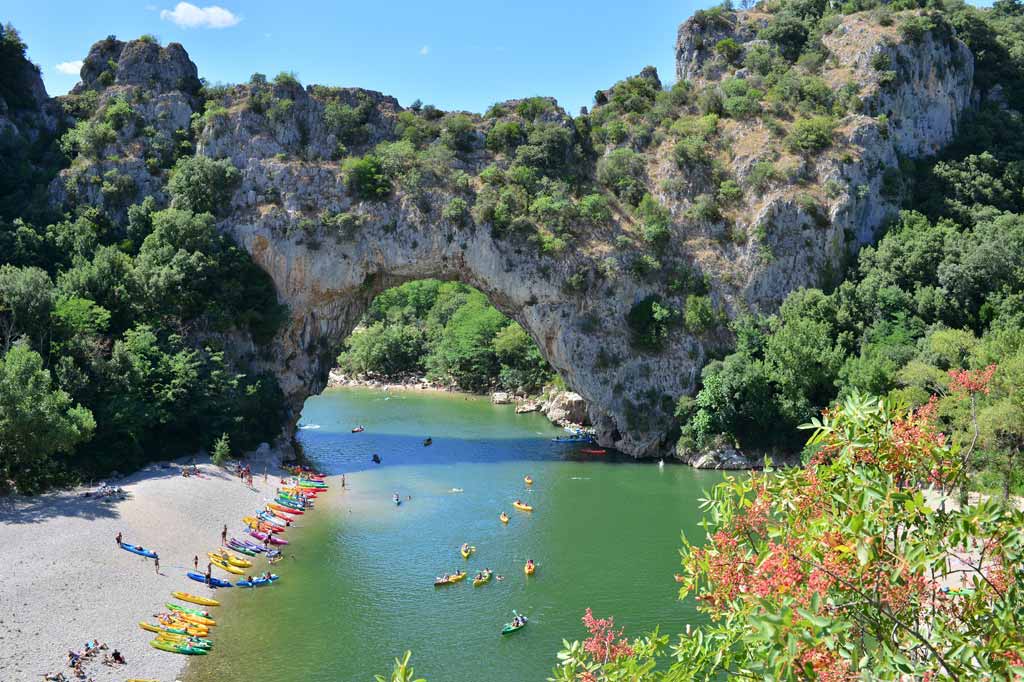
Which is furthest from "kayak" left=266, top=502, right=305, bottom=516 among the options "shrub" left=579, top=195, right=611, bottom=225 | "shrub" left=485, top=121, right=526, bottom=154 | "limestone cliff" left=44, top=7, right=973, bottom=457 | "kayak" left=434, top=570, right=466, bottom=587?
"shrub" left=485, top=121, right=526, bottom=154

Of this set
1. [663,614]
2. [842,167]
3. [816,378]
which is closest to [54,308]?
[663,614]

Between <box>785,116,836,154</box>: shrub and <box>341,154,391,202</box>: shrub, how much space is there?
30.8 metres

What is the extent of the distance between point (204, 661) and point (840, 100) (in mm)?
59000

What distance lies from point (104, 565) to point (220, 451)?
48.5 feet

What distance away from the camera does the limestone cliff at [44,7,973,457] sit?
5509 cm

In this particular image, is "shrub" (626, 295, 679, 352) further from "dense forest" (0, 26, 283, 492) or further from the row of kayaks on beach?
"dense forest" (0, 26, 283, 492)

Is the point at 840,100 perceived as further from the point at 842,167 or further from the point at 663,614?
the point at 663,614

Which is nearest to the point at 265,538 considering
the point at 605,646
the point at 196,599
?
the point at 196,599

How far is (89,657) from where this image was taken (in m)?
23.6

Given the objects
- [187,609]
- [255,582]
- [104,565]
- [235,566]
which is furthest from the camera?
[235,566]

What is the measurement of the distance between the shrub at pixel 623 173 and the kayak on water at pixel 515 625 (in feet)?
131

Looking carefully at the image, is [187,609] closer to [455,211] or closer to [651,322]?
[455,211]

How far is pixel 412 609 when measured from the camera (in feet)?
94.6

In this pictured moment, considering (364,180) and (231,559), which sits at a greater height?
(364,180)
